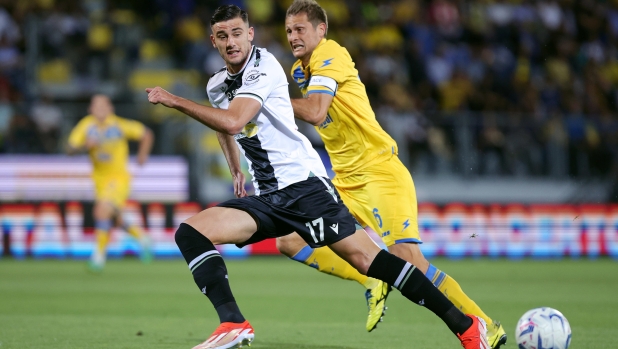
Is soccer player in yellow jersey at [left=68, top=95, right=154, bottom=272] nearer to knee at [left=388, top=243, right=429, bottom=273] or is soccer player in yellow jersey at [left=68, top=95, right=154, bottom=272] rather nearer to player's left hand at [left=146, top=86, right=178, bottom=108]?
knee at [left=388, top=243, right=429, bottom=273]

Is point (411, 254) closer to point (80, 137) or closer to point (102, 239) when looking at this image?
point (102, 239)

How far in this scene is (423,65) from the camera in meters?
17.9

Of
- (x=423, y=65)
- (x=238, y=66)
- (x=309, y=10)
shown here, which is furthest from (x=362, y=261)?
(x=423, y=65)

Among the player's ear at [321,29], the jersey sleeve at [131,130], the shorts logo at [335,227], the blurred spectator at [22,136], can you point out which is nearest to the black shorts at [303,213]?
the shorts logo at [335,227]

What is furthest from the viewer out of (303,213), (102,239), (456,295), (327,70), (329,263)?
(102,239)

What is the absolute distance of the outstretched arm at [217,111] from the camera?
466cm

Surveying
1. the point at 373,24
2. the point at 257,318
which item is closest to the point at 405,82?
the point at 373,24

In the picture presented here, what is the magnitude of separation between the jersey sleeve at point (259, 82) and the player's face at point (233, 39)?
0.10 meters

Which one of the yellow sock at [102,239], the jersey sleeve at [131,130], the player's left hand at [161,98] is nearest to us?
the player's left hand at [161,98]

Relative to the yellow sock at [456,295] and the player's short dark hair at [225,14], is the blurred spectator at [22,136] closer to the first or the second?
the player's short dark hair at [225,14]

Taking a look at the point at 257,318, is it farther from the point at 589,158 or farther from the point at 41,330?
the point at 589,158

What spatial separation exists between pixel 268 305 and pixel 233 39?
4043 millimetres

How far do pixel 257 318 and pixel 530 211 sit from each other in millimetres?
8977

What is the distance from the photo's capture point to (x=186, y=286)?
1045cm
